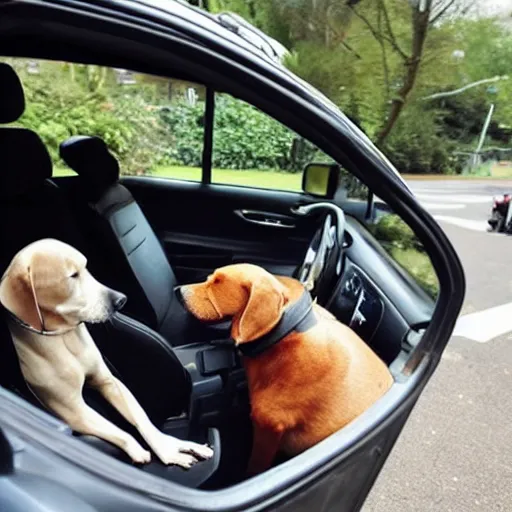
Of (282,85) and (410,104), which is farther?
(410,104)

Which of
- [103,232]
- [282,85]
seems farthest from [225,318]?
[282,85]

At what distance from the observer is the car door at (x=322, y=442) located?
0.80 metres

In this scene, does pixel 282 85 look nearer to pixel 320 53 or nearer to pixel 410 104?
pixel 320 53

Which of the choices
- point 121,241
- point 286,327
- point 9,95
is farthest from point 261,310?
point 9,95

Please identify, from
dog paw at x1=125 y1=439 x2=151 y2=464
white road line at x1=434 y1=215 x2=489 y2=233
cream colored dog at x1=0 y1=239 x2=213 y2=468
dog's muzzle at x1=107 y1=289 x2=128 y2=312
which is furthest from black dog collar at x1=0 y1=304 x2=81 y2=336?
white road line at x1=434 y1=215 x2=489 y2=233

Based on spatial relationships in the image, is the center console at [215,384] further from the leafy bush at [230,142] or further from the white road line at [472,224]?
the white road line at [472,224]

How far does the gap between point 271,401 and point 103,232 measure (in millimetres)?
723

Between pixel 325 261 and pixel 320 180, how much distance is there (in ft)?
2.33

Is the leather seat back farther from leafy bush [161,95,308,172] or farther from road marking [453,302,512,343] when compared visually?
road marking [453,302,512,343]

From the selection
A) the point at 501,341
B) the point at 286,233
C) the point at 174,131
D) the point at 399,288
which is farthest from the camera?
the point at 501,341

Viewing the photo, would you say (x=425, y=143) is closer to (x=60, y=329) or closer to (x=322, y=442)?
(x=322, y=442)

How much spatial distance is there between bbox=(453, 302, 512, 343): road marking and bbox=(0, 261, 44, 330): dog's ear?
248 centimetres

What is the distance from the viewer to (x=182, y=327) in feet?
5.65

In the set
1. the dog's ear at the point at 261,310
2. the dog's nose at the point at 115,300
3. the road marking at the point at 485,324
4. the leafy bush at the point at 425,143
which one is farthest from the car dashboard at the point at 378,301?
the leafy bush at the point at 425,143
